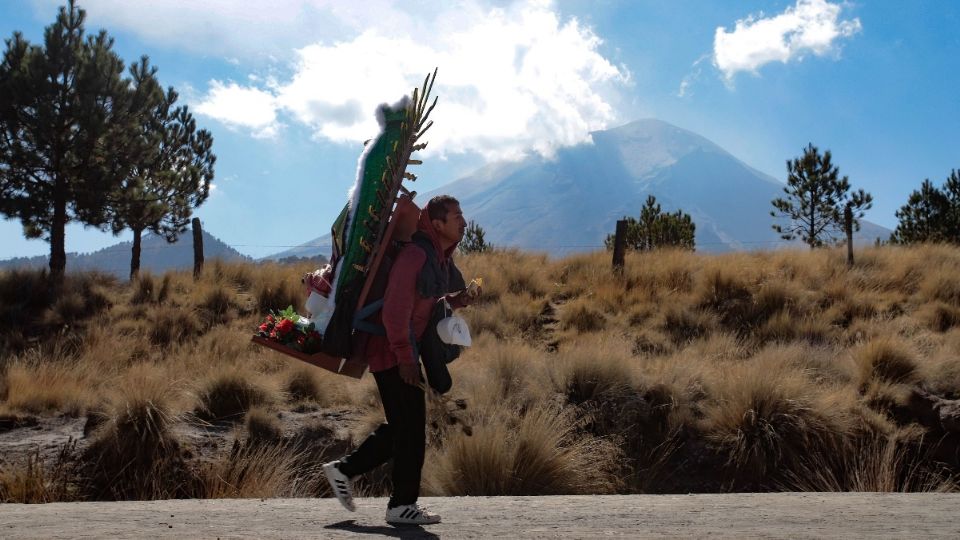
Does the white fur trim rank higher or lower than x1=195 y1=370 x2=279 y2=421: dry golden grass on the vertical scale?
higher

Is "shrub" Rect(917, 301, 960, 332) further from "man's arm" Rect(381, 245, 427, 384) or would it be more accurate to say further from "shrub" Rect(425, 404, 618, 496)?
"man's arm" Rect(381, 245, 427, 384)

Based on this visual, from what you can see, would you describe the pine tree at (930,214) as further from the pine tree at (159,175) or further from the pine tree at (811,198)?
the pine tree at (159,175)

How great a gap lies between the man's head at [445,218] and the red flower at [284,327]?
95cm

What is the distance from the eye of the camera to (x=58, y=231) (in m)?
21.9

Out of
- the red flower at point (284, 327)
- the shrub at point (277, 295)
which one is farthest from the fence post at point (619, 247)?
the red flower at point (284, 327)

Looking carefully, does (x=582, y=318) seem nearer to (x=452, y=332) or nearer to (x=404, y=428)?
(x=404, y=428)

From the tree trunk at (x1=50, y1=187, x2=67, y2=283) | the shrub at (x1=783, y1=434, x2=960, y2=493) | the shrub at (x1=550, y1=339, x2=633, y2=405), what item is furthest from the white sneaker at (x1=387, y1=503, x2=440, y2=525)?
the tree trunk at (x1=50, y1=187, x2=67, y2=283)

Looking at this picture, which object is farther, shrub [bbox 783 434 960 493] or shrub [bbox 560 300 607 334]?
shrub [bbox 560 300 607 334]

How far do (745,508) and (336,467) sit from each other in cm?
260

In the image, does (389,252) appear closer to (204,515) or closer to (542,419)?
(204,515)

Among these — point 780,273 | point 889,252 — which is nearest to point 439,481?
point 780,273

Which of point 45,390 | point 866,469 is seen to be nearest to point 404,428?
point 866,469

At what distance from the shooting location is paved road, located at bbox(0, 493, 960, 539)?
4.23 meters

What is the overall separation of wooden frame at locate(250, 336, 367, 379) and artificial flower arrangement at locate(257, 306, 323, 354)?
2 cm
